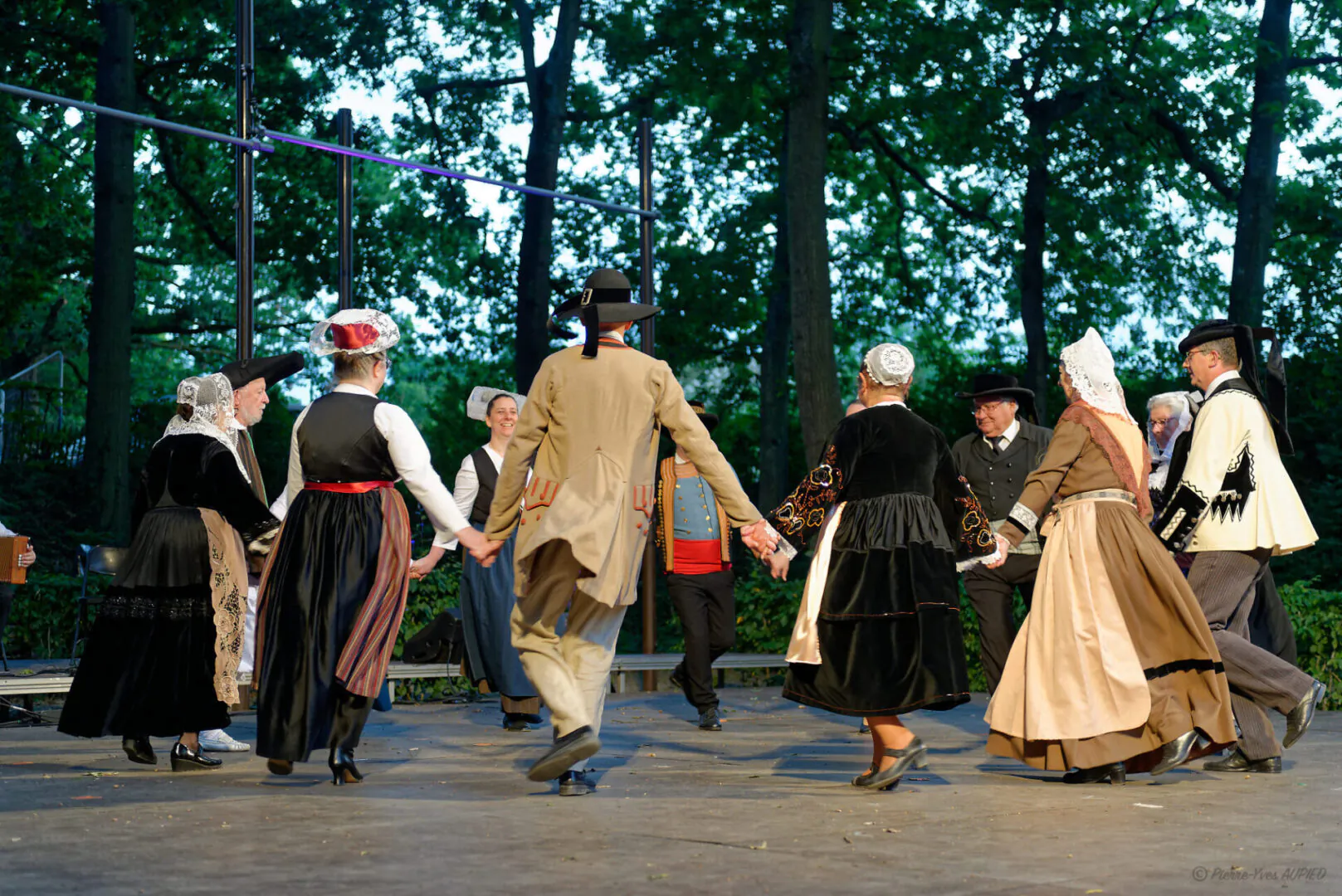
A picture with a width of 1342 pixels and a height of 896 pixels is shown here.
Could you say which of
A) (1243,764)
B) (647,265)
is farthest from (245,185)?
(1243,764)

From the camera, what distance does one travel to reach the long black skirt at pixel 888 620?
782 centimetres

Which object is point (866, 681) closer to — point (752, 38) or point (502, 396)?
point (502, 396)

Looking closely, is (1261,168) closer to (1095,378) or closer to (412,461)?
(1095,378)

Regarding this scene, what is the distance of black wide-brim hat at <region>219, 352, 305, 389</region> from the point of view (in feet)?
30.8

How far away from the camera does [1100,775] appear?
8.09 meters

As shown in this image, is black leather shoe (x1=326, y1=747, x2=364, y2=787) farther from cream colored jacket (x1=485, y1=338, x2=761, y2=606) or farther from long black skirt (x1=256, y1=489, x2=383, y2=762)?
cream colored jacket (x1=485, y1=338, x2=761, y2=606)

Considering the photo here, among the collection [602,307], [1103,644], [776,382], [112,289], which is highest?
[112,289]

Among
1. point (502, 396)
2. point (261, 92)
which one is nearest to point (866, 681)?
point (502, 396)

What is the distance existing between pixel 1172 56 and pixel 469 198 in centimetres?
1320

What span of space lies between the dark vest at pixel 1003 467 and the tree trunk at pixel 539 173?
15.3 m

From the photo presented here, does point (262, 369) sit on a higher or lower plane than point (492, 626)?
higher

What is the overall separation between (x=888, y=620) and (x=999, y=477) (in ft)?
10.5

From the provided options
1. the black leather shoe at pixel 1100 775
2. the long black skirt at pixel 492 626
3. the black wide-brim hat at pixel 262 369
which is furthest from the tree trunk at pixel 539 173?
the black leather shoe at pixel 1100 775

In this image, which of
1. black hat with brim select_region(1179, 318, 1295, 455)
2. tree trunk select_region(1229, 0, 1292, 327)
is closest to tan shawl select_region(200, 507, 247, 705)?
black hat with brim select_region(1179, 318, 1295, 455)
